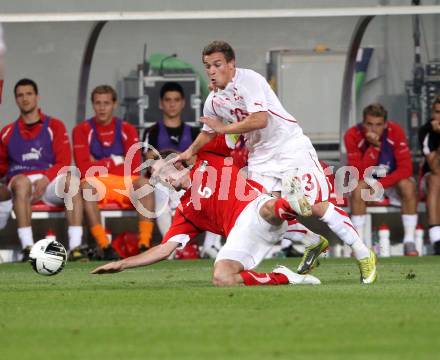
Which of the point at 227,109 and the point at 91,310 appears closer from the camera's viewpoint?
the point at 91,310

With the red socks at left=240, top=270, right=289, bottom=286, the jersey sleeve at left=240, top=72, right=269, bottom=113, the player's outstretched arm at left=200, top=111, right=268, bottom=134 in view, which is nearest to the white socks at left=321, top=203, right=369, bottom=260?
the red socks at left=240, top=270, right=289, bottom=286

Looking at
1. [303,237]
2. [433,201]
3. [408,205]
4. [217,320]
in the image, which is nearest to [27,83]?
[408,205]

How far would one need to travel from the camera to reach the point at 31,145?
49.2ft

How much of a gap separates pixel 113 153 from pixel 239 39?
2141 mm

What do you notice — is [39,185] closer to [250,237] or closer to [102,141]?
[102,141]

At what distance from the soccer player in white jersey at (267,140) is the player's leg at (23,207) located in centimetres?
436

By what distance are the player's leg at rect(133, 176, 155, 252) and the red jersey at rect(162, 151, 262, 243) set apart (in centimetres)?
A: 479

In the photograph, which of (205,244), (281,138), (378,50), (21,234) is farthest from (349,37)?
(281,138)

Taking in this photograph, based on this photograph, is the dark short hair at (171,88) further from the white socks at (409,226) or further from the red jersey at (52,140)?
the white socks at (409,226)

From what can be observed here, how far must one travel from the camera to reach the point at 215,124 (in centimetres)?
982

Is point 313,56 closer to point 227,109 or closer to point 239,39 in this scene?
point 239,39

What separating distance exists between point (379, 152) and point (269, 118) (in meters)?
5.11

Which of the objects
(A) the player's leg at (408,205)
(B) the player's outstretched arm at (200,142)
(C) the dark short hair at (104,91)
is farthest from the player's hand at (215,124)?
(A) the player's leg at (408,205)

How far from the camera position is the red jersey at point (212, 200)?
9727 mm
